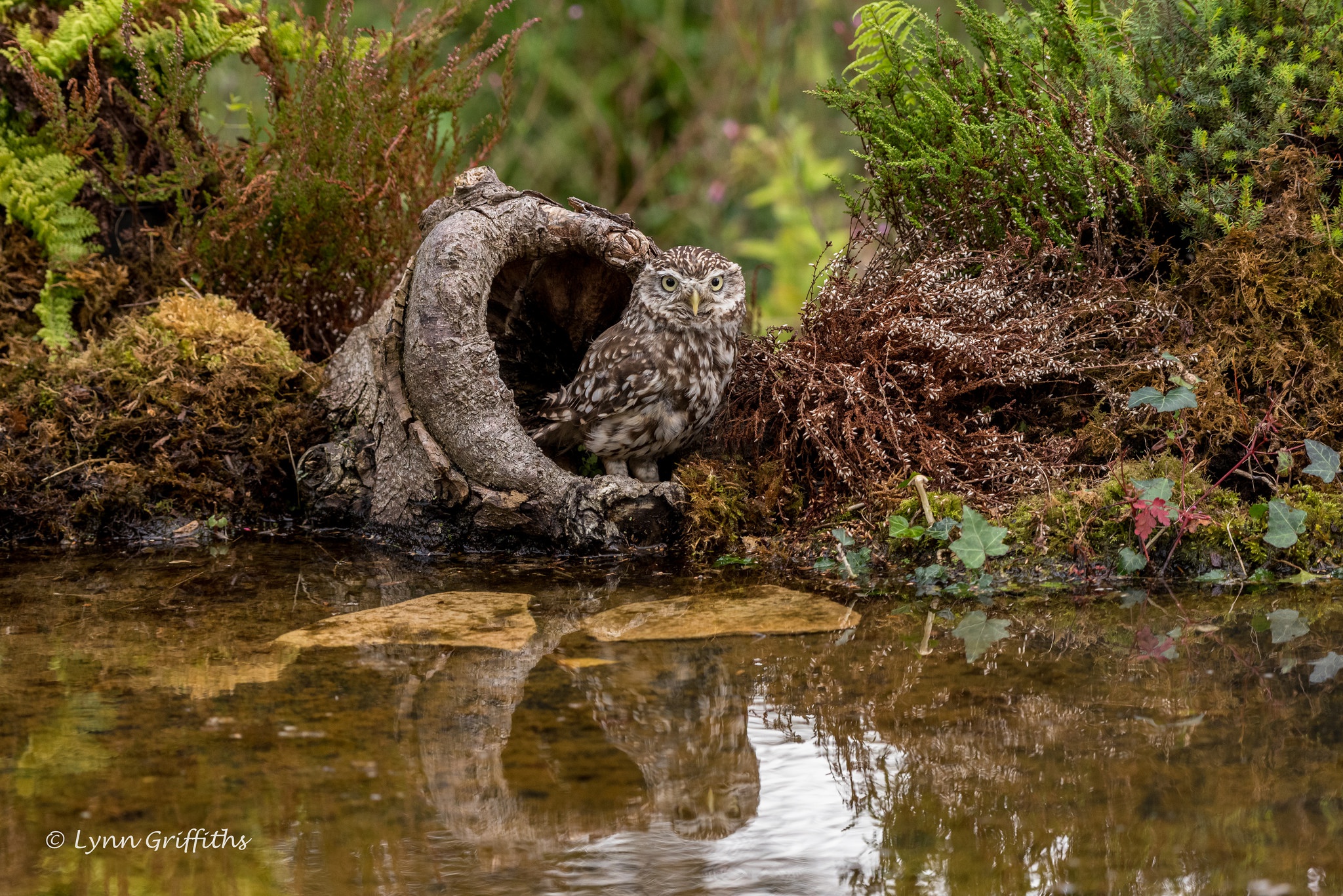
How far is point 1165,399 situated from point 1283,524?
1.70 ft

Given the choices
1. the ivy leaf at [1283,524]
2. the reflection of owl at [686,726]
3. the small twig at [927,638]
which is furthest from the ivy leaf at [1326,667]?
the reflection of owl at [686,726]

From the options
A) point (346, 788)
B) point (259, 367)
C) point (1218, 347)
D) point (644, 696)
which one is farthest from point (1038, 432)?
point (259, 367)

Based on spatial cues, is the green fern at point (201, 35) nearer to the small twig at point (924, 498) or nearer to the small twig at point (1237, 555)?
the small twig at point (924, 498)

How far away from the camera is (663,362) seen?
393 centimetres

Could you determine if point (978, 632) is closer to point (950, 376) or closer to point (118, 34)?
point (950, 376)

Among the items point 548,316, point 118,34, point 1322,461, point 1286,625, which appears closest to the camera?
point 1286,625

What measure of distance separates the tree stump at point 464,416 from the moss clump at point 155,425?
0.24 m

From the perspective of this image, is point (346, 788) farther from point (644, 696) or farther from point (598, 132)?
point (598, 132)

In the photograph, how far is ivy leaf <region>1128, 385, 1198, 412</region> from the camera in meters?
3.46

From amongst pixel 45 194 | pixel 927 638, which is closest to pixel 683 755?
pixel 927 638

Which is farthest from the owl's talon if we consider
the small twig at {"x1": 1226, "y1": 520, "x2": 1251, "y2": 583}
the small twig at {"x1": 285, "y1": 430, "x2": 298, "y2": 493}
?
the small twig at {"x1": 1226, "y1": 520, "x2": 1251, "y2": 583}

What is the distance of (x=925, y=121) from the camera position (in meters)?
4.31

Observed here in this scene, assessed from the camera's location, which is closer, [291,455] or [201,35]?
[291,455]

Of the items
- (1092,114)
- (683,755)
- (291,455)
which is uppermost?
(1092,114)
